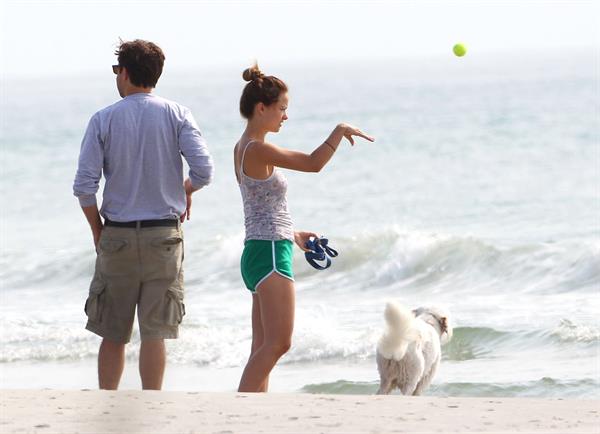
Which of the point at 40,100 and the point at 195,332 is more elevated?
the point at 40,100

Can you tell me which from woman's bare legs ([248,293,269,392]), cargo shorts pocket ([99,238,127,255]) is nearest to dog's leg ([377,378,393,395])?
woman's bare legs ([248,293,269,392])

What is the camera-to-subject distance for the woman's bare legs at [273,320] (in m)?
4.54

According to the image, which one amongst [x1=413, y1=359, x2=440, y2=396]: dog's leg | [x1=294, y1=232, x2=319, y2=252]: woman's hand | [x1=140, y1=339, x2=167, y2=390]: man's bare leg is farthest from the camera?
[x1=413, y1=359, x2=440, y2=396]: dog's leg

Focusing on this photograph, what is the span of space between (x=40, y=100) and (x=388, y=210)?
27894mm

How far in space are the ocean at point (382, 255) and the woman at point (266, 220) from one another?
231 cm

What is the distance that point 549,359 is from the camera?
7.44 metres

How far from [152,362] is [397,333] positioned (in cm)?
135

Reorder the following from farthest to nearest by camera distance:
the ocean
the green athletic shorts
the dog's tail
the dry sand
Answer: the ocean < the dog's tail < the green athletic shorts < the dry sand

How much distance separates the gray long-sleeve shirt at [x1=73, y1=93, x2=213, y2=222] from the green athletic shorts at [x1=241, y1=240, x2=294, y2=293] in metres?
0.34

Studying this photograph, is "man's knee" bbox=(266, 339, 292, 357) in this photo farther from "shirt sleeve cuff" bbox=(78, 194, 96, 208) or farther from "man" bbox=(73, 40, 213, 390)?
"shirt sleeve cuff" bbox=(78, 194, 96, 208)

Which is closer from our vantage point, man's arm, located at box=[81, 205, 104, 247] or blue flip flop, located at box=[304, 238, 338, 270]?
man's arm, located at box=[81, 205, 104, 247]

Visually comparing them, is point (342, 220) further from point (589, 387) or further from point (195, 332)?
point (589, 387)

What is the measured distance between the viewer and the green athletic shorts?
455 centimetres

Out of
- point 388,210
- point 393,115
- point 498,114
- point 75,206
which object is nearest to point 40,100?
point 393,115
